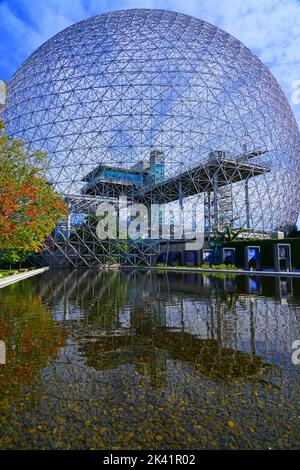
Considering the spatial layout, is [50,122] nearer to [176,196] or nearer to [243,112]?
[176,196]

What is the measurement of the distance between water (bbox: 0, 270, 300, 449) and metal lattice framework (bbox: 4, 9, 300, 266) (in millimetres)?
28909

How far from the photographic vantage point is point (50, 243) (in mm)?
36844

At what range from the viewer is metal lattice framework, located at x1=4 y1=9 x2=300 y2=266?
33.9m

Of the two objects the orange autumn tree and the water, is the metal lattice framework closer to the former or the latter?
the orange autumn tree

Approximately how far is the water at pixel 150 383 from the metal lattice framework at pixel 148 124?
28909 mm


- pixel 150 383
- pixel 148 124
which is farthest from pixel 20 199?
pixel 148 124

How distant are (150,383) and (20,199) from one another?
1166 centimetres

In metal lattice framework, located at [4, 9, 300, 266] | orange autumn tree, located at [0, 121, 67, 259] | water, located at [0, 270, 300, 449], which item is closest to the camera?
water, located at [0, 270, 300, 449]

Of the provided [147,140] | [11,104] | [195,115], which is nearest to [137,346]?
[147,140]

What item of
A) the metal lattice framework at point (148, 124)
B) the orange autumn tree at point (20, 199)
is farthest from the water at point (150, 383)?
the metal lattice framework at point (148, 124)

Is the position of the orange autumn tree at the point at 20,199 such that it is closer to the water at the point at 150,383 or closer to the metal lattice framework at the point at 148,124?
the water at the point at 150,383

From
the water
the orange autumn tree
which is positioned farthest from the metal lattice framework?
the water

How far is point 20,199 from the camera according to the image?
43.4ft

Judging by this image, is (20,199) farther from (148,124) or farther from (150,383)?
(148,124)
